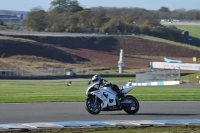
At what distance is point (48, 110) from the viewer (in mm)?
19578

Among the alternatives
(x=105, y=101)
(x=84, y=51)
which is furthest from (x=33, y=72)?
(x=105, y=101)

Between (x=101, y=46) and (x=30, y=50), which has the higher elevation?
(x=101, y=46)

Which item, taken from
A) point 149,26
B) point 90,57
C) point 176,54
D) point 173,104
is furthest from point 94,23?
point 173,104

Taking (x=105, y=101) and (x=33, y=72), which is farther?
(x=33, y=72)

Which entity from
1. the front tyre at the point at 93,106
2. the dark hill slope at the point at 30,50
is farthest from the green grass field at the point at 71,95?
the dark hill slope at the point at 30,50

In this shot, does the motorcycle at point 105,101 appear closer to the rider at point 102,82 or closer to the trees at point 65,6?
the rider at point 102,82

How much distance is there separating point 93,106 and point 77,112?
1000 mm

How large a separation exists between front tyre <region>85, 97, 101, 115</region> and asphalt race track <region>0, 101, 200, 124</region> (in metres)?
0.16

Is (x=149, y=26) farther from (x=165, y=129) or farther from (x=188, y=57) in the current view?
(x=165, y=129)

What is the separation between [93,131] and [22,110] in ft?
18.7

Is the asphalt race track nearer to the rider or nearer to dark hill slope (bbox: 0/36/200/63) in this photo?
the rider

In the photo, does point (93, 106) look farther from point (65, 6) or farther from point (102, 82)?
point (65, 6)

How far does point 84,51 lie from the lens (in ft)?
358

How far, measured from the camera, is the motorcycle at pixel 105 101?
713 inches
